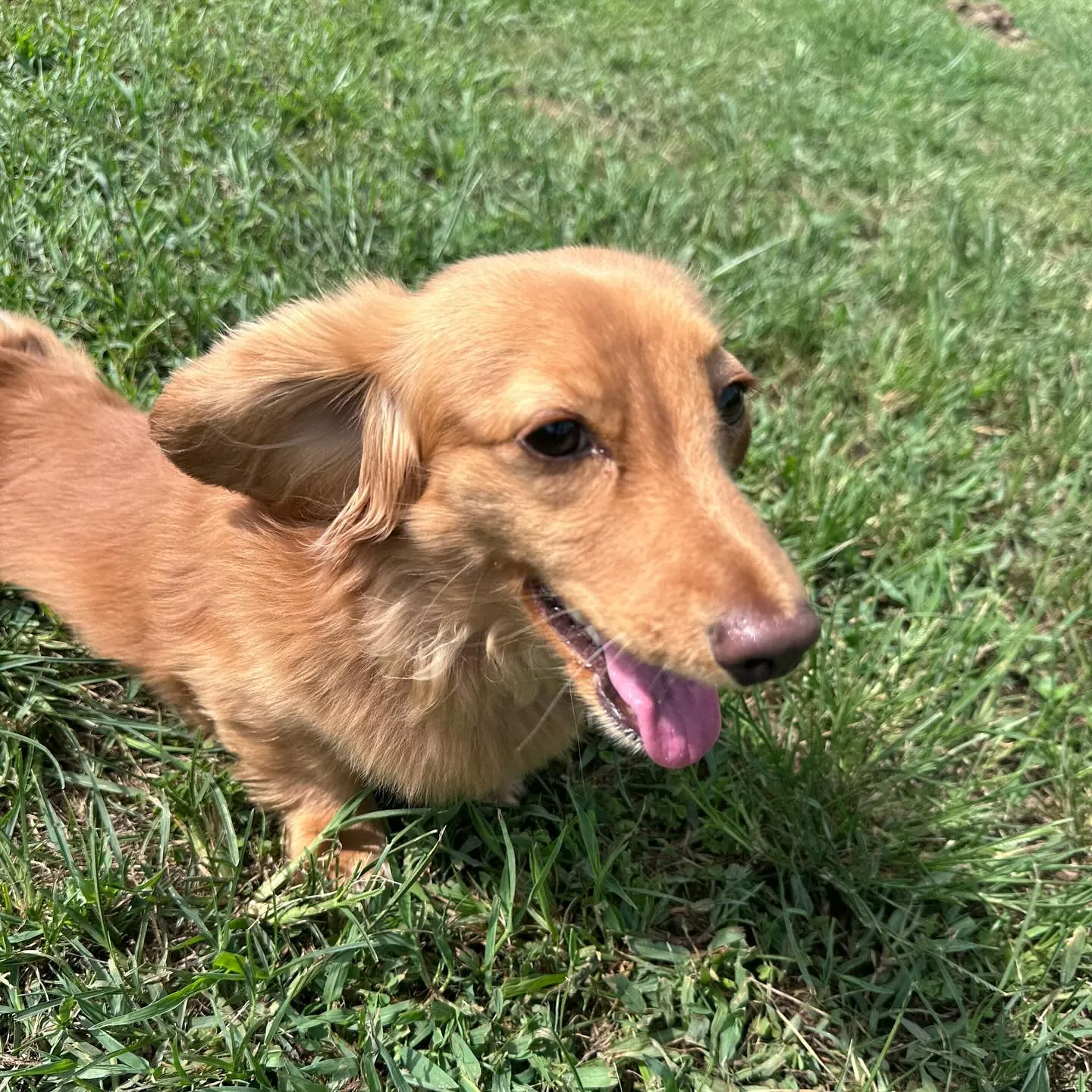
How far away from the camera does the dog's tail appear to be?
216cm

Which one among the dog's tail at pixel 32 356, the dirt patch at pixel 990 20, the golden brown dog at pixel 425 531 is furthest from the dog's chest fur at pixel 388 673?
the dirt patch at pixel 990 20

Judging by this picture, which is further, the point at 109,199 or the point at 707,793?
the point at 109,199

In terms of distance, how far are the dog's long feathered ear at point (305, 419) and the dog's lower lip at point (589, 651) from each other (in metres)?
0.35

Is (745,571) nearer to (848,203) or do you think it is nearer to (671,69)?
(848,203)

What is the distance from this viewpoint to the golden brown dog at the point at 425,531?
1429 millimetres

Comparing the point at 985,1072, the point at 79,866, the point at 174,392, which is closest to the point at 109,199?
the point at 174,392

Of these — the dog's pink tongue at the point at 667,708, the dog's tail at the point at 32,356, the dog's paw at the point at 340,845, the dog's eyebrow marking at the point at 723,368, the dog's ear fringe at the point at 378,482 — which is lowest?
the dog's paw at the point at 340,845

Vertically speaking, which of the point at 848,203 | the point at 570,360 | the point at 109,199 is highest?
the point at 570,360

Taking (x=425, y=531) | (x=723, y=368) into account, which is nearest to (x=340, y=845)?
(x=425, y=531)

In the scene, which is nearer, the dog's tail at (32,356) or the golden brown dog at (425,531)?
the golden brown dog at (425,531)

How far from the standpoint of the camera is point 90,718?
2109 millimetres

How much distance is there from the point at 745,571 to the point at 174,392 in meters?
1.08

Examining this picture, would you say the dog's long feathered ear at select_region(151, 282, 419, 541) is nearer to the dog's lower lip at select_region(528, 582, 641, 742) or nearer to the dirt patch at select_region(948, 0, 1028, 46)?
the dog's lower lip at select_region(528, 582, 641, 742)

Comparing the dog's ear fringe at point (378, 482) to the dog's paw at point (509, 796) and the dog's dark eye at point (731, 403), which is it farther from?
the dog's paw at point (509, 796)
